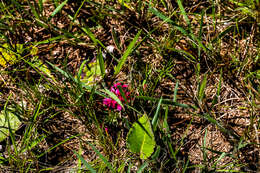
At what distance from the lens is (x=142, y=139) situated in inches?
69.3

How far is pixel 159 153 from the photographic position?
183 centimetres

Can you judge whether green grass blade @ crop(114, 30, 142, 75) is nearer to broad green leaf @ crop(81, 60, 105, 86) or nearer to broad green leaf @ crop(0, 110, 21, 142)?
broad green leaf @ crop(81, 60, 105, 86)

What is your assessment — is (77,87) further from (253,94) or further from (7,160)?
(253,94)

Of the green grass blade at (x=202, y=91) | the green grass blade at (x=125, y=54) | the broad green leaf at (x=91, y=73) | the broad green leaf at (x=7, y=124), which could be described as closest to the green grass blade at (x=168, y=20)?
the green grass blade at (x=125, y=54)

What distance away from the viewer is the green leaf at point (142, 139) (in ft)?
5.75

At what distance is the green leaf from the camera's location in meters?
1.75

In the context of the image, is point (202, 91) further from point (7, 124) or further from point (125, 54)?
point (7, 124)

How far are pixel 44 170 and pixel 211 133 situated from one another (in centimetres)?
135

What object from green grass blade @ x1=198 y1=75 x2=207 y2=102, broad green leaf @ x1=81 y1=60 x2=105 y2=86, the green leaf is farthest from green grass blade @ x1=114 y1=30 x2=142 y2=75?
green grass blade @ x1=198 y1=75 x2=207 y2=102

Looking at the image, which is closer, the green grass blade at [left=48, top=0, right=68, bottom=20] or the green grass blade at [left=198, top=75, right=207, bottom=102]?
the green grass blade at [left=198, top=75, right=207, bottom=102]

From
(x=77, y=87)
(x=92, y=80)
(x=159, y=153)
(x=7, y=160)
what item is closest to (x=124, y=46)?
(x=92, y=80)

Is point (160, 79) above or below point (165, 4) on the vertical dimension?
below

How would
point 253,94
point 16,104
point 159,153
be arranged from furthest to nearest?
point 16,104 < point 253,94 < point 159,153

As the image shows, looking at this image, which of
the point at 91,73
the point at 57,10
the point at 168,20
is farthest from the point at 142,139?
the point at 57,10
